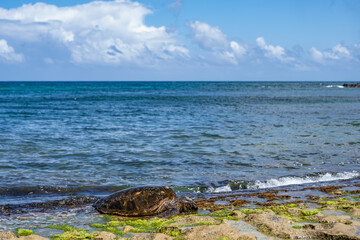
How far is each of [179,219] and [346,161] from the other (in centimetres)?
1003

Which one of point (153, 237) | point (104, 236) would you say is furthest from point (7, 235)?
point (153, 237)

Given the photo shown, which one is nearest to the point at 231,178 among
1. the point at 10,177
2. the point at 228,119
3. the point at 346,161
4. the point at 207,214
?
the point at 207,214

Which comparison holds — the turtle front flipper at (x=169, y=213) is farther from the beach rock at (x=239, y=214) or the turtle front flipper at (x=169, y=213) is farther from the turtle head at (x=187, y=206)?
the beach rock at (x=239, y=214)

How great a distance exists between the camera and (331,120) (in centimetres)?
2977

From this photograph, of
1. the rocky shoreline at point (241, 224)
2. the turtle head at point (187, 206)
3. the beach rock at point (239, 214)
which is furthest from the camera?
the turtle head at point (187, 206)

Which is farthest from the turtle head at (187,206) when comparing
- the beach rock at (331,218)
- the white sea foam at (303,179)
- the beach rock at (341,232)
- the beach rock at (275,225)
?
the white sea foam at (303,179)

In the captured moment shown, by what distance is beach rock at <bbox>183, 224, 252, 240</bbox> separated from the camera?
22.4 ft

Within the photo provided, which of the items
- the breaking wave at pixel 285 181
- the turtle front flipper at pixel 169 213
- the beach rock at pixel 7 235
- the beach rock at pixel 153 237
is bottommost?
the breaking wave at pixel 285 181

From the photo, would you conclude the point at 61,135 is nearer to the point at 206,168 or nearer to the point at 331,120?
the point at 206,168

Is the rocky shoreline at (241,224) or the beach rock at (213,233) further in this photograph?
the rocky shoreline at (241,224)

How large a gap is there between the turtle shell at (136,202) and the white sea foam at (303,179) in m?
3.99

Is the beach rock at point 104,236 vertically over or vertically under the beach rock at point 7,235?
over

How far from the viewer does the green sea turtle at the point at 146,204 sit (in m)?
9.29

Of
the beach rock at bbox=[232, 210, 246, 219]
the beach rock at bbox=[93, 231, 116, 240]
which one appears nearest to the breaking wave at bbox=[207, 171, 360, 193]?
the beach rock at bbox=[232, 210, 246, 219]
